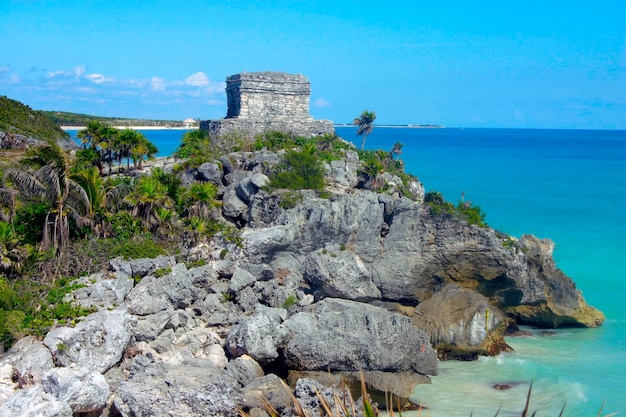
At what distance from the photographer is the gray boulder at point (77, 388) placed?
11648mm

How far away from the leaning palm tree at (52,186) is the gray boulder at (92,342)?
343 centimetres

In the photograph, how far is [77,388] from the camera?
1176cm

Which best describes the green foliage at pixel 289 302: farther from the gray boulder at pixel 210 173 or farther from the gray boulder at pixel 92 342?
the gray boulder at pixel 210 173

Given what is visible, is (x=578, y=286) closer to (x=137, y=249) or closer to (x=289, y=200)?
(x=289, y=200)

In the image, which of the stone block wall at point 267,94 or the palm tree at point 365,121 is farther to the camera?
the palm tree at point 365,121

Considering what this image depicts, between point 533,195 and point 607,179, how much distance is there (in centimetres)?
1555

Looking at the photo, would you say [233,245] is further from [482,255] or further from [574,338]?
[574,338]

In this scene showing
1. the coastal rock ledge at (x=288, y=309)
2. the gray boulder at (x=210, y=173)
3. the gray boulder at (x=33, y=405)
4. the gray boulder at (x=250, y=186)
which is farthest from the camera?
the gray boulder at (x=210, y=173)

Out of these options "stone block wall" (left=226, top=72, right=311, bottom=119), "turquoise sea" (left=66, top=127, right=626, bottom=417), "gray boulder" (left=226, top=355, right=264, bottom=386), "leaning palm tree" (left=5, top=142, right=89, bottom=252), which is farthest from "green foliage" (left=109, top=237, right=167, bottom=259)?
"stone block wall" (left=226, top=72, right=311, bottom=119)

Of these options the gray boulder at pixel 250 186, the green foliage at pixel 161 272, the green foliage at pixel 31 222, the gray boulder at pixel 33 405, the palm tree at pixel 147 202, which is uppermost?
the gray boulder at pixel 250 186

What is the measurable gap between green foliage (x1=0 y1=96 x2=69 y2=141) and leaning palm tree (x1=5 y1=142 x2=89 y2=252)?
14668mm

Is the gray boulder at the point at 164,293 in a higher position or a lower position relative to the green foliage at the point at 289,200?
lower

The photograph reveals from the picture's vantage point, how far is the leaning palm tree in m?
16.0

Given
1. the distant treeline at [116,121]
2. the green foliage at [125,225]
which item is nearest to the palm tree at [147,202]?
the green foliage at [125,225]
